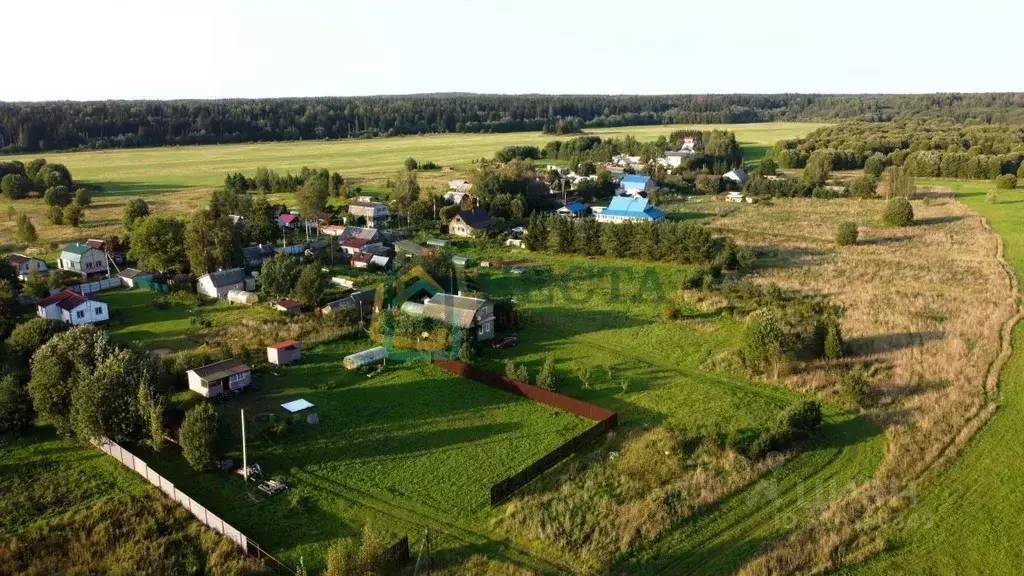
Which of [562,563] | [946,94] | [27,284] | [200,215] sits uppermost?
[946,94]

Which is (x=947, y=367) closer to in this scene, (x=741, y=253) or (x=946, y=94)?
(x=741, y=253)

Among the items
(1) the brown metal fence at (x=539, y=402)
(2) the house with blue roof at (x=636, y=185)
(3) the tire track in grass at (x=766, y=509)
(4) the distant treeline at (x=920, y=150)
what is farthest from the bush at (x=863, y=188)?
(1) the brown metal fence at (x=539, y=402)

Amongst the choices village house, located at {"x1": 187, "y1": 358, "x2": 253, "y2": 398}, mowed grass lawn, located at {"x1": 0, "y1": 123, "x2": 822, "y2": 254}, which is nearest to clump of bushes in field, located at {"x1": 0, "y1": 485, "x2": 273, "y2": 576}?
village house, located at {"x1": 187, "y1": 358, "x2": 253, "y2": 398}

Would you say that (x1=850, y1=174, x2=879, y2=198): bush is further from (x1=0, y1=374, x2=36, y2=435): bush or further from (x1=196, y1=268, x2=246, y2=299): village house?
(x1=0, y1=374, x2=36, y2=435): bush

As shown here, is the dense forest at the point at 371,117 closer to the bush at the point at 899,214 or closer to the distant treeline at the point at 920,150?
the distant treeline at the point at 920,150

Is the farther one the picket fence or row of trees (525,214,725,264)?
row of trees (525,214,725,264)

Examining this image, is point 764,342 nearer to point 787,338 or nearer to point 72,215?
point 787,338

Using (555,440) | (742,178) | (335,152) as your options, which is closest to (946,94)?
(742,178)
